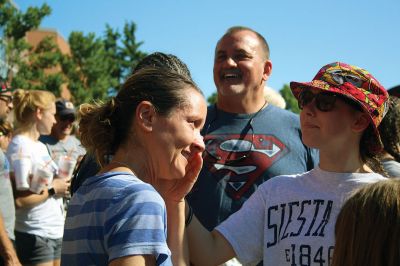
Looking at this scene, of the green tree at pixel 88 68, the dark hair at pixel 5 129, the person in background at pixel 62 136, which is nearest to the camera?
the dark hair at pixel 5 129

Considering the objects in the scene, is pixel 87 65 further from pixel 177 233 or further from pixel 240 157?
pixel 177 233

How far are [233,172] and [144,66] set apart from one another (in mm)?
912

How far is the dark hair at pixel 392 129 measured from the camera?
307cm

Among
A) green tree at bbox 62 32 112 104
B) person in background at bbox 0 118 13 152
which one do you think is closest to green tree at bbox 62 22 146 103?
green tree at bbox 62 32 112 104

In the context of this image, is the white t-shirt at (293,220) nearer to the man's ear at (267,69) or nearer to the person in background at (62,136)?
the man's ear at (267,69)

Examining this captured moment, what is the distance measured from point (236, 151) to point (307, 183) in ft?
3.74

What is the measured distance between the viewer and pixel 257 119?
3701 millimetres

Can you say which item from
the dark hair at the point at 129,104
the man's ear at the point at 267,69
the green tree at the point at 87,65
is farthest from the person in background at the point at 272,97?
the green tree at the point at 87,65

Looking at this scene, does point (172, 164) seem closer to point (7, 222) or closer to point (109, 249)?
point (109, 249)

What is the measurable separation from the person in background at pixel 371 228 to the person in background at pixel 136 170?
0.51 m

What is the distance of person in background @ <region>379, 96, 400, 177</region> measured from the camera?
3.08m

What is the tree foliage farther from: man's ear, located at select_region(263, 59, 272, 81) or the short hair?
man's ear, located at select_region(263, 59, 272, 81)

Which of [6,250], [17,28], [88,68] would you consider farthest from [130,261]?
[88,68]

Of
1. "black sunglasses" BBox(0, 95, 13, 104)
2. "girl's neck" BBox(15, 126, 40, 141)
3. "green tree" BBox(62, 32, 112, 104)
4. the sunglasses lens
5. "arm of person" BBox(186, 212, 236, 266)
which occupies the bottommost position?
"arm of person" BBox(186, 212, 236, 266)
